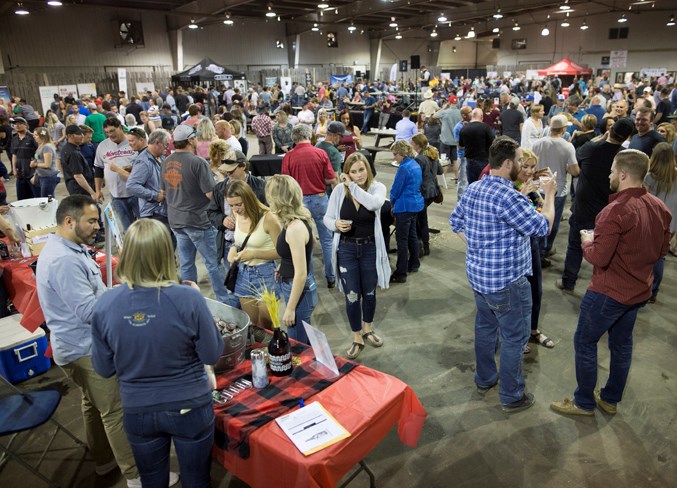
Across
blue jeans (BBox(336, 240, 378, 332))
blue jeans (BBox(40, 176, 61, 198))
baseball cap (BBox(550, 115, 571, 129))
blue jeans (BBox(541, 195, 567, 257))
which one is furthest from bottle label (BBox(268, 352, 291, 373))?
blue jeans (BBox(40, 176, 61, 198))

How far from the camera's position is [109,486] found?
258cm

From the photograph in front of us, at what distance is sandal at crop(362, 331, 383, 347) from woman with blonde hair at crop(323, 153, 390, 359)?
45 cm

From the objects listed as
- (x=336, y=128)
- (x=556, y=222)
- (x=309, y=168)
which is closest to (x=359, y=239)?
(x=309, y=168)

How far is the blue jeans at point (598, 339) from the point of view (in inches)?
107

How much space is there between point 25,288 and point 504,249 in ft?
11.2

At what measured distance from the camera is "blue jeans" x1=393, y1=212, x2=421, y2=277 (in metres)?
4.86

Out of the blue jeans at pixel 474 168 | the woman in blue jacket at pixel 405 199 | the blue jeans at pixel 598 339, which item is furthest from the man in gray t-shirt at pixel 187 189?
the blue jeans at pixel 474 168

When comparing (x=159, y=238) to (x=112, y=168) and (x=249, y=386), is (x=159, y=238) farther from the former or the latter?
(x=112, y=168)

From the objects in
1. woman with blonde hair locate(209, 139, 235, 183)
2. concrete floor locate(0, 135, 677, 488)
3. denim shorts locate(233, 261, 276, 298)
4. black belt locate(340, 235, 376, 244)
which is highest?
woman with blonde hair locate(209, 139, 235, 183)

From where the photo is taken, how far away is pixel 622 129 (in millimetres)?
3959

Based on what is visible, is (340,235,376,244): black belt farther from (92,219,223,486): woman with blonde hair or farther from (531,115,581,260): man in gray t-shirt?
(531,115,581,260): man in gray t-shirt

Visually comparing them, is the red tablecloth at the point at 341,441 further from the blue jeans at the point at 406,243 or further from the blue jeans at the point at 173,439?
the blue jeans at the point at 406,243

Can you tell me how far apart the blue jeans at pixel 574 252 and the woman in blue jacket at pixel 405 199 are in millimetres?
1417

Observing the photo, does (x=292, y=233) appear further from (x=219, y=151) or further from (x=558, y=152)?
(x=558, y=152)
